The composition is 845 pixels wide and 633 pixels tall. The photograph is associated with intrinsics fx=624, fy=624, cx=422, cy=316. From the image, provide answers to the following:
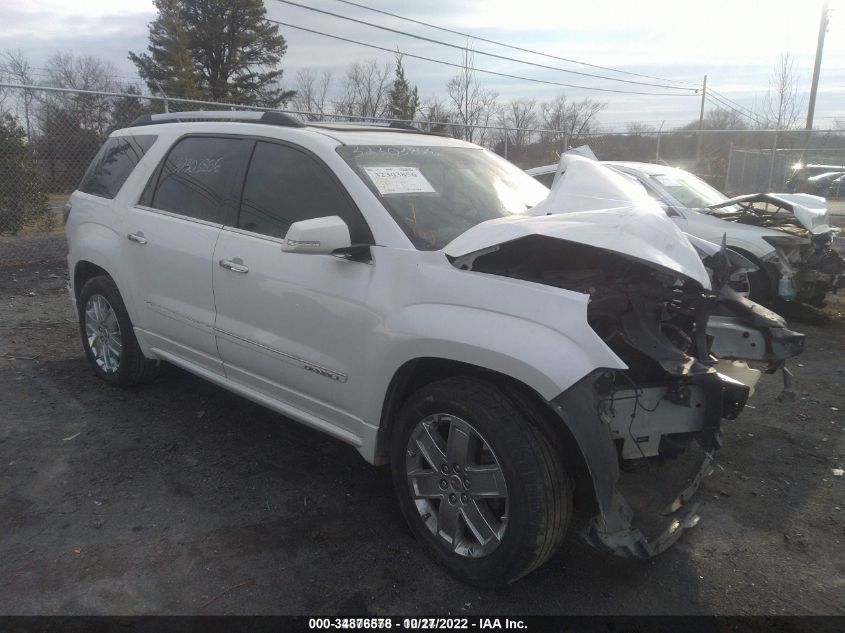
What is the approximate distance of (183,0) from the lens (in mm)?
32312

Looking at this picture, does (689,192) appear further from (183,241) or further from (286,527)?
Answer: (286,527)

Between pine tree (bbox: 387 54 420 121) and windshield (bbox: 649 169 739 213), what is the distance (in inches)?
737

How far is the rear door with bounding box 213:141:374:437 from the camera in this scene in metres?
→ 3.01

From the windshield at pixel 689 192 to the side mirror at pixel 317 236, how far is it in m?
5.77

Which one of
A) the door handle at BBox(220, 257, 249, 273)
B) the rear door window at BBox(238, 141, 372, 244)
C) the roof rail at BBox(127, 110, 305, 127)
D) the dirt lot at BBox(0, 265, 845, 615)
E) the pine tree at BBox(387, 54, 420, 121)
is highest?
the pine tree at BBox(387, 54, 420, 121)

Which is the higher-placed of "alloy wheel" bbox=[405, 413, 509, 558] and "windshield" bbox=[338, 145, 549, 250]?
"windshield" bbox=[338, 145, 549, 250]

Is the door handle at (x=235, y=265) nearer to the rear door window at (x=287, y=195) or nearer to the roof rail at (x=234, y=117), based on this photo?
the rear door window at (x=287, y=195)

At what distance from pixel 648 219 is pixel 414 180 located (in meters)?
1.21

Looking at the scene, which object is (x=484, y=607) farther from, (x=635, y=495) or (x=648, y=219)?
(x=648, y=219)

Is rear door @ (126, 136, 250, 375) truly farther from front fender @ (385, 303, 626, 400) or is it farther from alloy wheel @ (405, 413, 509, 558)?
alloy wheel @ (405, 413, 509, 558)

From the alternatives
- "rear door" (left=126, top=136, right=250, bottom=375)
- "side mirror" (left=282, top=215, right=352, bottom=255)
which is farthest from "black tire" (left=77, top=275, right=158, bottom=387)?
"side mirror" (left=282, top=215, right=352, bottom=255)

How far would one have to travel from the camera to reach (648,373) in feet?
8.94

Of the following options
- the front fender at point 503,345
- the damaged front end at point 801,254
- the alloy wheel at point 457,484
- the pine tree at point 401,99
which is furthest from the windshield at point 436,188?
the pine tree at point 401,99

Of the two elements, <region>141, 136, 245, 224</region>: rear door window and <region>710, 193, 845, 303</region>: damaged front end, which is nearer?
<region>141, 136, 245, 224</region>: rear door window
